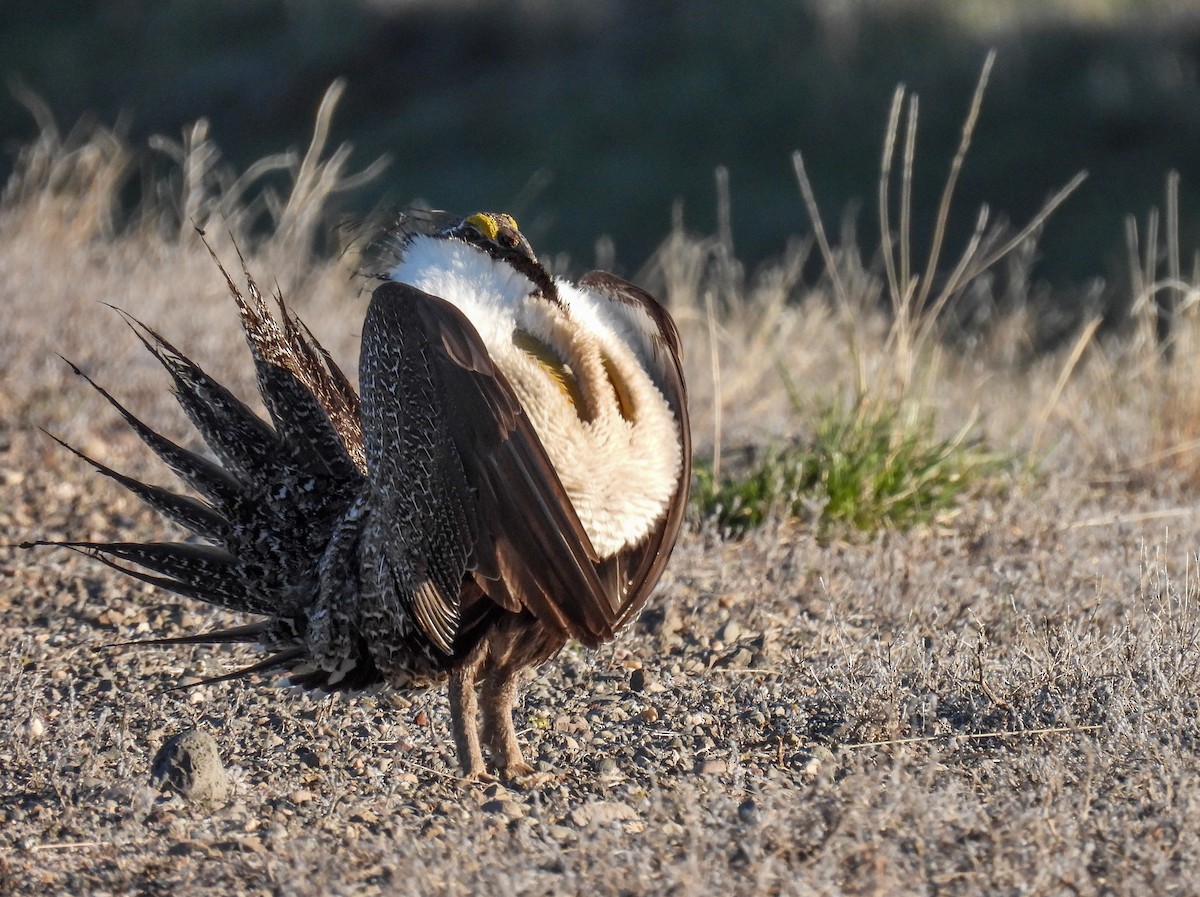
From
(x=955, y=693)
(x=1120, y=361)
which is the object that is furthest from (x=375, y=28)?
(x=955, y=693)

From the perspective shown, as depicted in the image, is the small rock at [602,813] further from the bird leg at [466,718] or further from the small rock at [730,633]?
the small rock at [730,633]

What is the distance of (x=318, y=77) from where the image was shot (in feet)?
→ 64.8

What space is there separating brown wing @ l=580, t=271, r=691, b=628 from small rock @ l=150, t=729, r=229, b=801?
871 millimetres

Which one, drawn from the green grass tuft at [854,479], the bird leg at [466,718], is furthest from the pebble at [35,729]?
the green grass tuft at [854,479]

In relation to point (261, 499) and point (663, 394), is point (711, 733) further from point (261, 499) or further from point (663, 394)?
point (261, 499)

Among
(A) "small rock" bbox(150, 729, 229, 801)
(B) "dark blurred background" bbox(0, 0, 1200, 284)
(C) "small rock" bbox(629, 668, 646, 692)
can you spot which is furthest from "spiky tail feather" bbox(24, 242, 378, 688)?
(B) "dark blurred background" bbox(0, 0, 1200, 284)

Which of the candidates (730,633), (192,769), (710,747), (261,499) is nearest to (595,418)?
(710,747)

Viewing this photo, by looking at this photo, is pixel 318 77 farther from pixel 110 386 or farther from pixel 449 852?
pixel 449 852

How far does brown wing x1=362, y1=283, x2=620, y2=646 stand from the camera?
2488 mm

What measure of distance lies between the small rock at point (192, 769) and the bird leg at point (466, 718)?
1.57 ft

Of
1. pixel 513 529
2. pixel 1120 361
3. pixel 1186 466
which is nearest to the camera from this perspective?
pixel 513 529

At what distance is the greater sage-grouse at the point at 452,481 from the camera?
2.52 metres

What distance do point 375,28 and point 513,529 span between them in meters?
19.4

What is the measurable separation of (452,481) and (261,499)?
850mm
